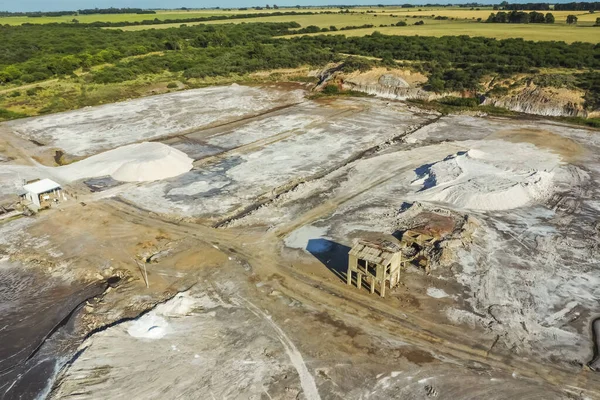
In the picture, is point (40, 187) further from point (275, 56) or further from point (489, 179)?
point (275, 56)

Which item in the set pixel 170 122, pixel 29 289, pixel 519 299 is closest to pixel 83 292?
pixel 29 289

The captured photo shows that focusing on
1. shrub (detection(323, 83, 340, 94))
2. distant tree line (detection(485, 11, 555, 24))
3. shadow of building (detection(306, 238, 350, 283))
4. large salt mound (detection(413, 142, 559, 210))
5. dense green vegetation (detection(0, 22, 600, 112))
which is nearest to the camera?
shadow of building (detection(306, 238, 350, 283))

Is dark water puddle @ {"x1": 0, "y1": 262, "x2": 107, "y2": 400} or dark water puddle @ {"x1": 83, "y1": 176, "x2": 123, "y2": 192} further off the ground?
dark water puddle @ {"x1": 83, "y1": 176, "x2": 123, "y2": 192}

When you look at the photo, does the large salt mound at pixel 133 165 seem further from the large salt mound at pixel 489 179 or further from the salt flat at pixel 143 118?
the large salt mound at pixel 489 179

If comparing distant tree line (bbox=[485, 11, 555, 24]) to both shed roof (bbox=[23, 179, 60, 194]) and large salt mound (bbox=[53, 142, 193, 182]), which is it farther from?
shed roof (bbox=[23, 179, 60, 194])

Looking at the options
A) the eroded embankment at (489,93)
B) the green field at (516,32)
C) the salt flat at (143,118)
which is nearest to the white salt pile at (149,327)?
the salt flat at (143,118)

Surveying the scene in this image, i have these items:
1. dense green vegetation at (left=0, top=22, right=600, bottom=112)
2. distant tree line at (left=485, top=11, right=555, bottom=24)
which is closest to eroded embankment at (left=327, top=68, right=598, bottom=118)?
dense green vegetation at (left=0, top=22, right=600, bottom=112)
